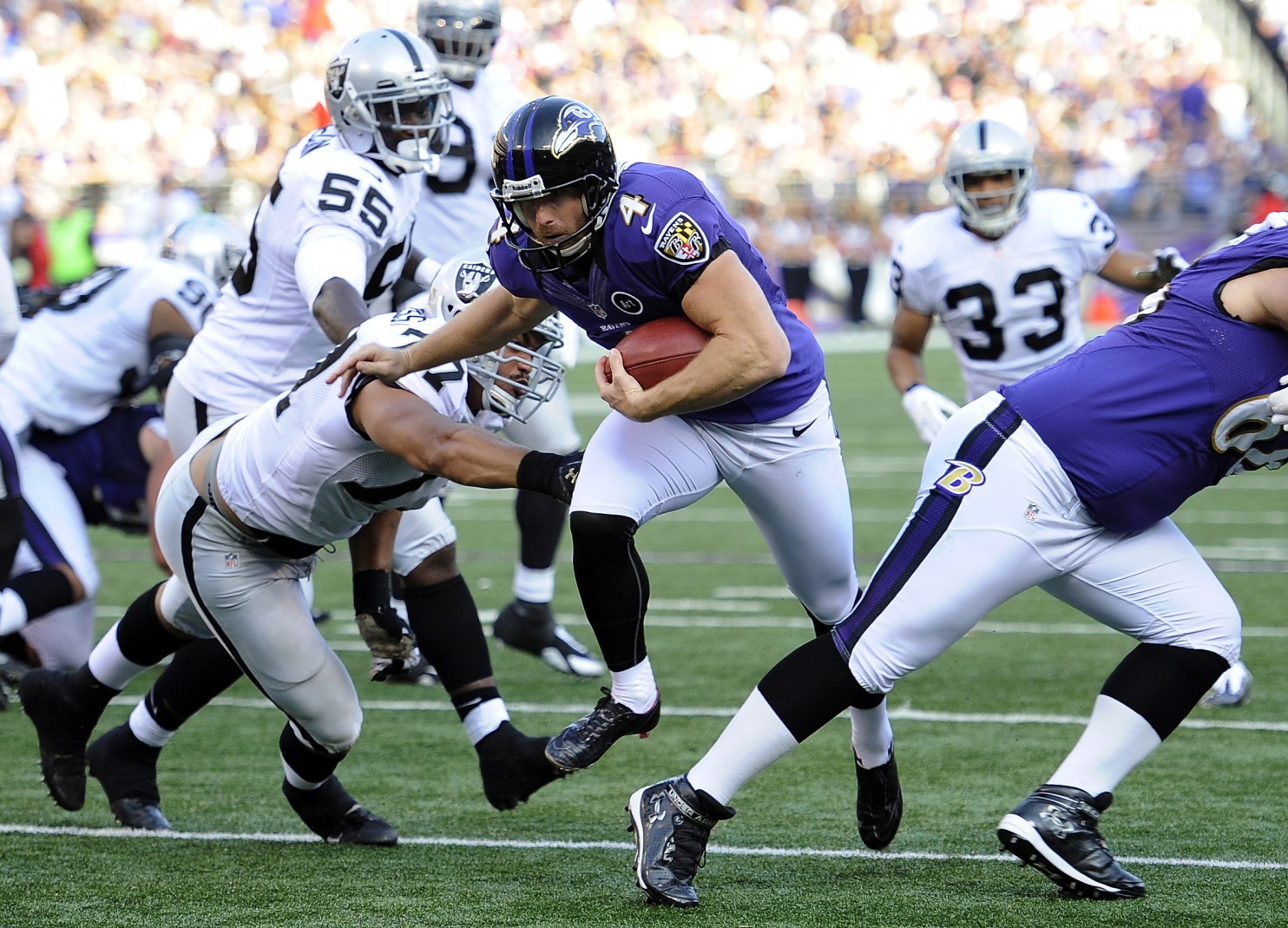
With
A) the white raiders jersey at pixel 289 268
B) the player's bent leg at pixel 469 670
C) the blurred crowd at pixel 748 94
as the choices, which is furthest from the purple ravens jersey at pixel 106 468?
the blurred crowd at pixel 748 94

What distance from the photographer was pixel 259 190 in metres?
20.3

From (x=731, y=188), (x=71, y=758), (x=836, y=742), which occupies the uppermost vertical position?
(x=71, y=758)

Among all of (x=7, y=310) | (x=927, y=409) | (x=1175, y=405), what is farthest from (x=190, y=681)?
(x=927, y=409)

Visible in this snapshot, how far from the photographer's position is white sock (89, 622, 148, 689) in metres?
4.14

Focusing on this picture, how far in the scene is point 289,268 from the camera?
191 inches

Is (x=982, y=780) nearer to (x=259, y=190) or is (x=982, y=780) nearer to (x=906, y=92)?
(x=259, y=190)

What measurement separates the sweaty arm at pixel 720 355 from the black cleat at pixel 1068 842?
3.07 feet

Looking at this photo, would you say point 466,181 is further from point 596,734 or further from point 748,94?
point 748,94

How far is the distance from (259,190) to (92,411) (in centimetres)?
1496

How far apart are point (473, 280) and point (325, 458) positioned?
1.93 feet

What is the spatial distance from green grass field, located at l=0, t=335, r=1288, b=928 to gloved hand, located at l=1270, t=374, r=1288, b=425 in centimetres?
90

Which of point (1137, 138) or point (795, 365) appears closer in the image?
point (795, 365)

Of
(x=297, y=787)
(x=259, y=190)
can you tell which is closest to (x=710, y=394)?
(x=297, y=787)

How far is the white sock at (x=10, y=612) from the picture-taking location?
5012 mm
